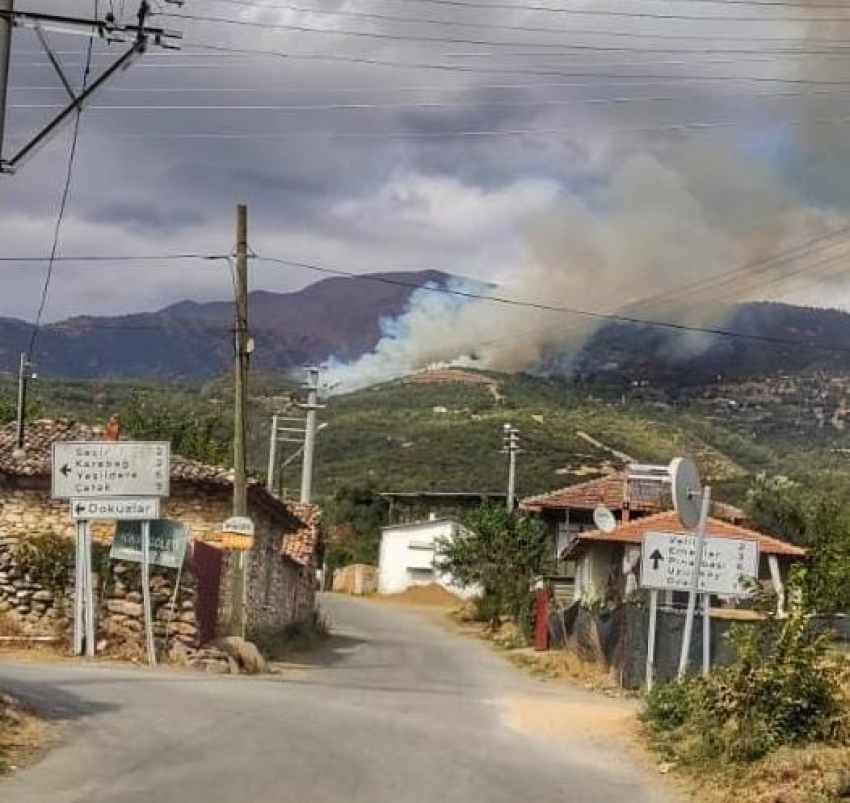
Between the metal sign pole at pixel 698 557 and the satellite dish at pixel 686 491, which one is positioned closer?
the satellite dish at pixel 686 491

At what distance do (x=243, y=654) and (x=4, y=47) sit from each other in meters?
14.2

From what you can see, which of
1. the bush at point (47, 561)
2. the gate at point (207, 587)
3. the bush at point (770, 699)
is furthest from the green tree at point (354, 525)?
the bush at point (770, 699)

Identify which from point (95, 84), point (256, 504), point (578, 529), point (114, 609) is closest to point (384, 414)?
point (578, 529)

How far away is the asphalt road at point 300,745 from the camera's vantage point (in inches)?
430

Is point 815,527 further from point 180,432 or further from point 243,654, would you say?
point 180,432

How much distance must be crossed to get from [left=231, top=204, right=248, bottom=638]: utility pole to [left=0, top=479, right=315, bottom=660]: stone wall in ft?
2.46

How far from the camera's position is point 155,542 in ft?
79.4

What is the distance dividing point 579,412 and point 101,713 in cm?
9396

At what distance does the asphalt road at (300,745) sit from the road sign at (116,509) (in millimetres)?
2650

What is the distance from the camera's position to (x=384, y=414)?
113 metres

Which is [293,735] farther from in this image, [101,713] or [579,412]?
[579,412]

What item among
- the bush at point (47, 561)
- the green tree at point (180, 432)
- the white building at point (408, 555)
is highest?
the green tree at point (180, 432)

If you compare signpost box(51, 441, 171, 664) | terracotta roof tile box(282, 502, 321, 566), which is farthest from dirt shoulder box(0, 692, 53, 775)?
terracotta roof tile box(282, 502, 321, 566)

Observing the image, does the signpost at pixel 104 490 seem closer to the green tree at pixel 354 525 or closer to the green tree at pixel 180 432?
the green tree at pixel 180 432
